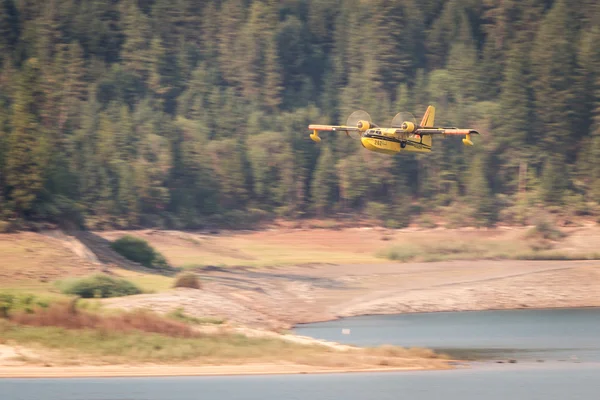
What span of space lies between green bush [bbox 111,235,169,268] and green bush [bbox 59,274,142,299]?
17578mm

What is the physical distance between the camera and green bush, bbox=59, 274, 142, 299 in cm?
6096

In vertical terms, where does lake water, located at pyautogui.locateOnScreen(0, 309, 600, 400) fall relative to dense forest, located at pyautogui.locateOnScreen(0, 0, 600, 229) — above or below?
below

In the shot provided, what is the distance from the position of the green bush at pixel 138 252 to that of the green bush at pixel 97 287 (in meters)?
17.6

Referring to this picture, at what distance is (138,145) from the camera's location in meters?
121

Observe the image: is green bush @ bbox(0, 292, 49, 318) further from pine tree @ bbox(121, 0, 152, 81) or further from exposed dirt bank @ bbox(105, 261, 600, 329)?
pine tree @ bbox(121, 0, 152, 81)

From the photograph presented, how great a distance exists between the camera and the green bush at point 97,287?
61.0m

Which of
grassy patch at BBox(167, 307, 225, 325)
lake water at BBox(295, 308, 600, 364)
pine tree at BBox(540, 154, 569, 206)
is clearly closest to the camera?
grassy patch at BBox(167, 307, 225, 325)

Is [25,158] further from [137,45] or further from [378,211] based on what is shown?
[137,45]

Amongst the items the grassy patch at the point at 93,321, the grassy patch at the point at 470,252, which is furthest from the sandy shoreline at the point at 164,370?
the grassy patch at the point at 470,252

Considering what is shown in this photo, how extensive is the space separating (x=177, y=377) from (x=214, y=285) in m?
27.8

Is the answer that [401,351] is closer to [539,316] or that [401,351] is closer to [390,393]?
[390,393]

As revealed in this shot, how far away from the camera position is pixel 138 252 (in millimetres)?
81875

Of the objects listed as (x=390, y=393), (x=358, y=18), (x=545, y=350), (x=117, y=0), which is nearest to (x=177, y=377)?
(x=390, y=393)

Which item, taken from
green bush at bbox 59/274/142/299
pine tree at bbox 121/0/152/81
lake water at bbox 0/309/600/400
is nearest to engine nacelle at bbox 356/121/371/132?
lake water at bbox 0/309/600/400
